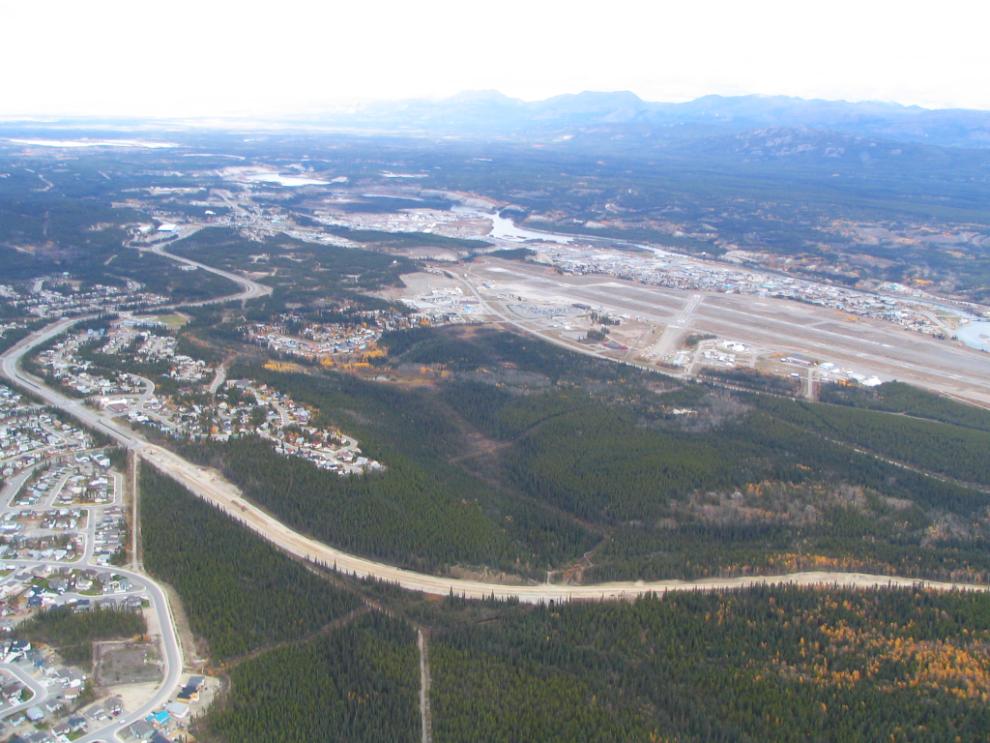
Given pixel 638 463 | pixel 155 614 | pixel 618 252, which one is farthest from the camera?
pixel 618 252

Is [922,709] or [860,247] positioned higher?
[922,709]

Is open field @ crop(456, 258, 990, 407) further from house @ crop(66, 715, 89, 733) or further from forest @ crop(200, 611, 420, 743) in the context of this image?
house @ crop(66, 715, 89, 733)

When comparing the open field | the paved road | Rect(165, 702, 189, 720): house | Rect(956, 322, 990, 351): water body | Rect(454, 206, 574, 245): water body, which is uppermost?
Rect(165, 702, 189, 720): house

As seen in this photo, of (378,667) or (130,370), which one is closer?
(378,667)

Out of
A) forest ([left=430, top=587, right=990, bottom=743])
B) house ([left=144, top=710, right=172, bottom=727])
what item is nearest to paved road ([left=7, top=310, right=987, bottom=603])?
forest ([left=430, top=587, right=990, bottom=743])

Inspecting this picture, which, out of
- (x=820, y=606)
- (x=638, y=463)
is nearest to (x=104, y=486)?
(x=638, y=463)

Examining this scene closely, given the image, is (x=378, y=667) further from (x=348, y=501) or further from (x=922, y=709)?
(x=922, y=709)

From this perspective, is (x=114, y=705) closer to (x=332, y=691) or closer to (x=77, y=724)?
(x=77, y=724)

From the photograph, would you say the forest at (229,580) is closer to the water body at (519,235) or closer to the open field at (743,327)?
the open field at (743,327)
